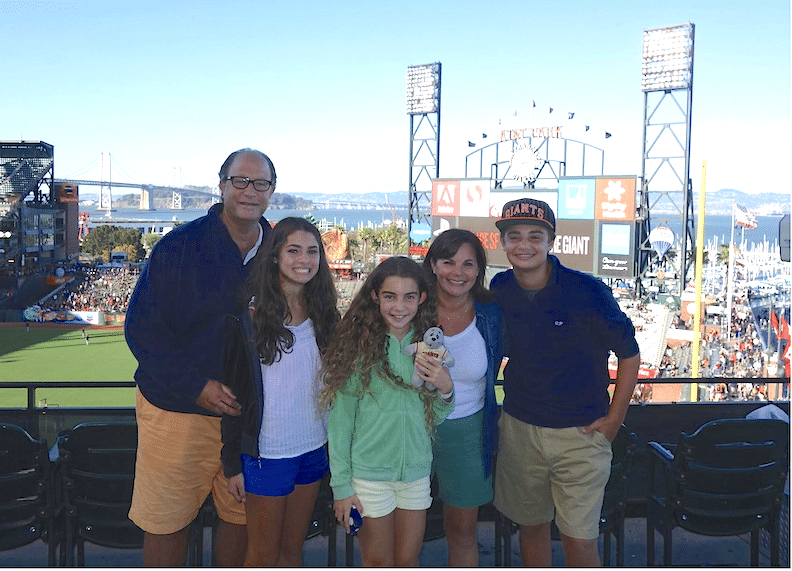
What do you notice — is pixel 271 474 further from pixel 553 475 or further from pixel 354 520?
pixel 553 475

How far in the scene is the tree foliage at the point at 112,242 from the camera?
7069cm

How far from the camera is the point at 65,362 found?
74.6 ft

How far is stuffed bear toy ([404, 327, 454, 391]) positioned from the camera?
238cm

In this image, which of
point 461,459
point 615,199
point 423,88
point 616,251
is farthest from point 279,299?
point 423,88

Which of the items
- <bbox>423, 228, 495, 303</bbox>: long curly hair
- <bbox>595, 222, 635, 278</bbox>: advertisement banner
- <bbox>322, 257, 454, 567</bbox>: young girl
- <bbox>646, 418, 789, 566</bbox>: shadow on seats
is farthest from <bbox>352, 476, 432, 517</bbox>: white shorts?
<bbox>595, 222, 635, 278</bbox>: advertisement banner

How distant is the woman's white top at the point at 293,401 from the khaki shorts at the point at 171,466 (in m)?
0.29

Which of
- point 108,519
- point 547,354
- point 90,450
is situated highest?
point 547,354

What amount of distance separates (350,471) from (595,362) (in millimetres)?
1031

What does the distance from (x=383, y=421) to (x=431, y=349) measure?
318mm

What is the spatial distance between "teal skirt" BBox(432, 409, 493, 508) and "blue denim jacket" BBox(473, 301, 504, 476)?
0.03 meters

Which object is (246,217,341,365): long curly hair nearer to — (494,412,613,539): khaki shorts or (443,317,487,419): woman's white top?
(443,317,487,419): woman's white top

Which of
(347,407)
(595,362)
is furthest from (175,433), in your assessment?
(595,362)

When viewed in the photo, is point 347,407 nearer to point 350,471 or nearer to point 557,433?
point 350,471

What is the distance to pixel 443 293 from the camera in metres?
2.67
